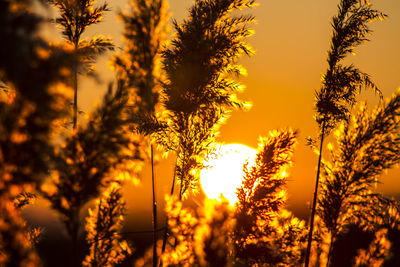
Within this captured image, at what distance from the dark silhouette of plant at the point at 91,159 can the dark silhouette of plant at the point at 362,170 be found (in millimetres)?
6962

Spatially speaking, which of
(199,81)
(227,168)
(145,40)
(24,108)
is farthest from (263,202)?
(24,108)

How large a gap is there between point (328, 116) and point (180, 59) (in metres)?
4.49

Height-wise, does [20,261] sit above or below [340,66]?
below

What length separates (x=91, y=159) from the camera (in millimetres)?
3326

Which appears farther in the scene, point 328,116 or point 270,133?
point 328,116

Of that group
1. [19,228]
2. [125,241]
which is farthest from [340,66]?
[19,228]

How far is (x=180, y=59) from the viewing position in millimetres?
7414

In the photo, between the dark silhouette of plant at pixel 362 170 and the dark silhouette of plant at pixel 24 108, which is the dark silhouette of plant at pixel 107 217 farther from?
the dark silhouette of plant at pixel 362 170

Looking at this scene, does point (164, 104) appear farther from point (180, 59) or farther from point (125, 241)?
point (125, 241)

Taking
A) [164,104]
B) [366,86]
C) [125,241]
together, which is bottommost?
[125,241]

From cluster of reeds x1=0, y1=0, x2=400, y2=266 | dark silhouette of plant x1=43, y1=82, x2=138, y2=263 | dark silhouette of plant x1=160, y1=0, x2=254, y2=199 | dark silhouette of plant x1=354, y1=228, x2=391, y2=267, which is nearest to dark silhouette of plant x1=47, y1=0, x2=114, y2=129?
cluster of reeds x1=0, y1=0, x2=400, y2=266

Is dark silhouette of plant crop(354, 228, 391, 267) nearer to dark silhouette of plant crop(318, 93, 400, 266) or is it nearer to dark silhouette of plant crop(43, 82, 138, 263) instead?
dark silhouette of plant crop(318, 93, 400, 266)

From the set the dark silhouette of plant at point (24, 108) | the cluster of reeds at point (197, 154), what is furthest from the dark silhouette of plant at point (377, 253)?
the dark silhouette of plant at point (24, 108)

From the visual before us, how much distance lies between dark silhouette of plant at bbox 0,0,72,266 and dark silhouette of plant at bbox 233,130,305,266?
4.90 m
